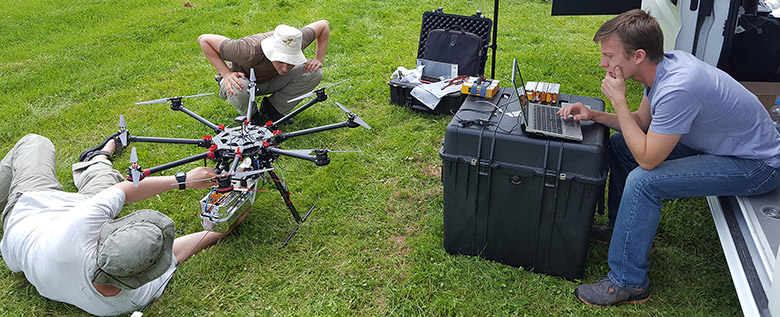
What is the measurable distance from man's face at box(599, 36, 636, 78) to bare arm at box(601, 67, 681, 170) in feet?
0.07

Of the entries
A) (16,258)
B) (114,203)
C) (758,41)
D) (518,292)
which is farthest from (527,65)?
(16,258)

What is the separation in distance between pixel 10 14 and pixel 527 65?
7.46 metres

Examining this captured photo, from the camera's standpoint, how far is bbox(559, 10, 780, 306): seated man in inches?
93.4

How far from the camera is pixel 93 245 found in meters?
2.59

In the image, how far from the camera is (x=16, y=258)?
9.23 feet

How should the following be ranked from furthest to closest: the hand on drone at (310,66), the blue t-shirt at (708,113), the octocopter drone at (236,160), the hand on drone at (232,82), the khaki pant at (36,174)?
the hand on drone at (310,66)
the hand on drone at (232,82)
the khaki pant at (36,174)
the octocopter drone at (236,160)
the blue t-shirt at (708,113)

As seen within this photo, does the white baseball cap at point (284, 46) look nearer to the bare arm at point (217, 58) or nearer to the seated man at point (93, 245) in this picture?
the bare arm at point (217, 58)

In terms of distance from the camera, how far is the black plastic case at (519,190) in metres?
2.59

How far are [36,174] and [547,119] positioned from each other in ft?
9.93

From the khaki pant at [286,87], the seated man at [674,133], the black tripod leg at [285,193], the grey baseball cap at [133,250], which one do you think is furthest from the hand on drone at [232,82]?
the seated man at [674,133]

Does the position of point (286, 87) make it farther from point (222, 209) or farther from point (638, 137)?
point (638, 137)

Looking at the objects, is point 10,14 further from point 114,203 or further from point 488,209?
point 488,209

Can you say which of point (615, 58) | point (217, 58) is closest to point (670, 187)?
point (615, 58)

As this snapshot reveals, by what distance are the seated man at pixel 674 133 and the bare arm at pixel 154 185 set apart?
2.20m
